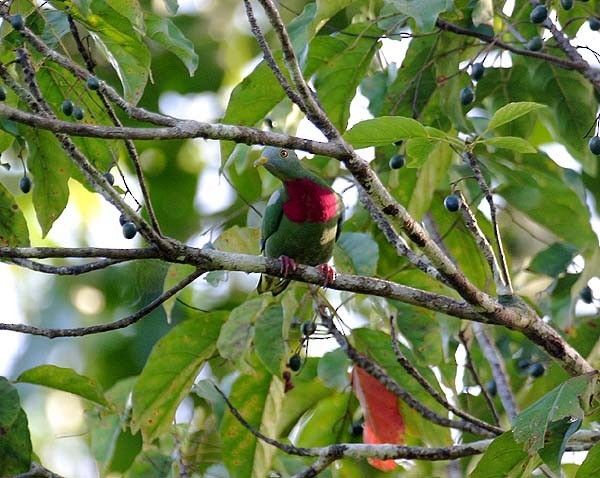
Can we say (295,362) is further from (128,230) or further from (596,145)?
(596,145)

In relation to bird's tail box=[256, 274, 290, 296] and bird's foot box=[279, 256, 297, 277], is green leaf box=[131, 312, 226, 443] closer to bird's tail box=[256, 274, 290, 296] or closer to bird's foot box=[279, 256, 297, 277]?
bird's tail box=[256, 274, 290, 296]

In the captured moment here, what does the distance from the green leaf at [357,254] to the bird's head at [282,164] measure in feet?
1.15

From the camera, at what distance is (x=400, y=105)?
4672 millimetres

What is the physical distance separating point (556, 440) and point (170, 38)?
191cm

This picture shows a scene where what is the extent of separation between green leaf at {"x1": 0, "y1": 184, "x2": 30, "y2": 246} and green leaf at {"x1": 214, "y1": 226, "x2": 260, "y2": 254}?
2.78 ft

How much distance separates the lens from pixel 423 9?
342 centimetres

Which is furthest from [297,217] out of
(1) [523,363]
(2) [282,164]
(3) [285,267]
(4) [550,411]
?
(4) [550,411]

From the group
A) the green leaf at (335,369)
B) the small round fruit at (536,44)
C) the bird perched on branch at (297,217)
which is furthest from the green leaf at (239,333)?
the small round fruit at (536,44)

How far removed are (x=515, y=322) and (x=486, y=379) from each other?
2526 mm

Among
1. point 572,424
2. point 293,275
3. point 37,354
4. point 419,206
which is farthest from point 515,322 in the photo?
point 37,354

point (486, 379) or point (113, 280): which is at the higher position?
point (113, 280)

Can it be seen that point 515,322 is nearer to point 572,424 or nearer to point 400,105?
point 572,424

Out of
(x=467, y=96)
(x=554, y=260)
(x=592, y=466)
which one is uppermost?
(x=467, y=96)

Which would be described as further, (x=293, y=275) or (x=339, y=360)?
(x=339, y=360)
